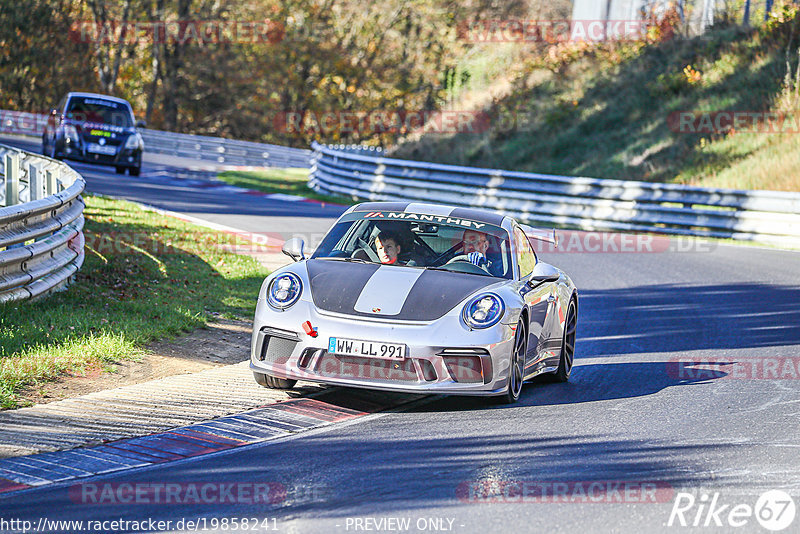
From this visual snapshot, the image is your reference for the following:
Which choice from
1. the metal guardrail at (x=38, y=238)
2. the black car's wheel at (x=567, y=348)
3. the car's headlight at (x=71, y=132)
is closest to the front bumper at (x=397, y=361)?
the black car's wheel at (x=567, y=348)

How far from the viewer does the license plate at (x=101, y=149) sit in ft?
85.9

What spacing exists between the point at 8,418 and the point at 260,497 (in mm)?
2072

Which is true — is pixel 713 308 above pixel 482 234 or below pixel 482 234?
below

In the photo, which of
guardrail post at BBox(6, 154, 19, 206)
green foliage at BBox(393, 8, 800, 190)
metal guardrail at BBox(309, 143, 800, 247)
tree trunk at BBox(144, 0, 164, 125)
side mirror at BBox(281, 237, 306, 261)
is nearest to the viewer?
side mirror at BBox(281, 237, 306, 261)

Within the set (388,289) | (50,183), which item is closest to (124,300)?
(50,183)

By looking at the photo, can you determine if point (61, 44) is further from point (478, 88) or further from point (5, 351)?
point (5, 351)

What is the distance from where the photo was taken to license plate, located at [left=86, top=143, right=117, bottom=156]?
26.2 meters

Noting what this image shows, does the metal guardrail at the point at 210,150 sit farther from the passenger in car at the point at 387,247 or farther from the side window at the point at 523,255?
the passenger in car at the point at 387,247

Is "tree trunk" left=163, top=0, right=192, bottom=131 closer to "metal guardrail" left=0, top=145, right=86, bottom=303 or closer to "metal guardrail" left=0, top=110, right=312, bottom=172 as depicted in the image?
"metal guardrail" left=0, top=110, right=312, bottom=172

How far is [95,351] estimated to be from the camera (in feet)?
27.3

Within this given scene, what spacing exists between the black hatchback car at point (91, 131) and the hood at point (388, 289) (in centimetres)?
1897

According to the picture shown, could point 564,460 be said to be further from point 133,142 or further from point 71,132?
point 133,142

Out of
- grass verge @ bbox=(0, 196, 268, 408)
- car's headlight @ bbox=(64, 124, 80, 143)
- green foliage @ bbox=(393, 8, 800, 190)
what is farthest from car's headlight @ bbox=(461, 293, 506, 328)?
car's headlight @ bbox=(64, 124, 80, 143)

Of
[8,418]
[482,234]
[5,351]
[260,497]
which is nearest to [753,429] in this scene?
[482,234]
